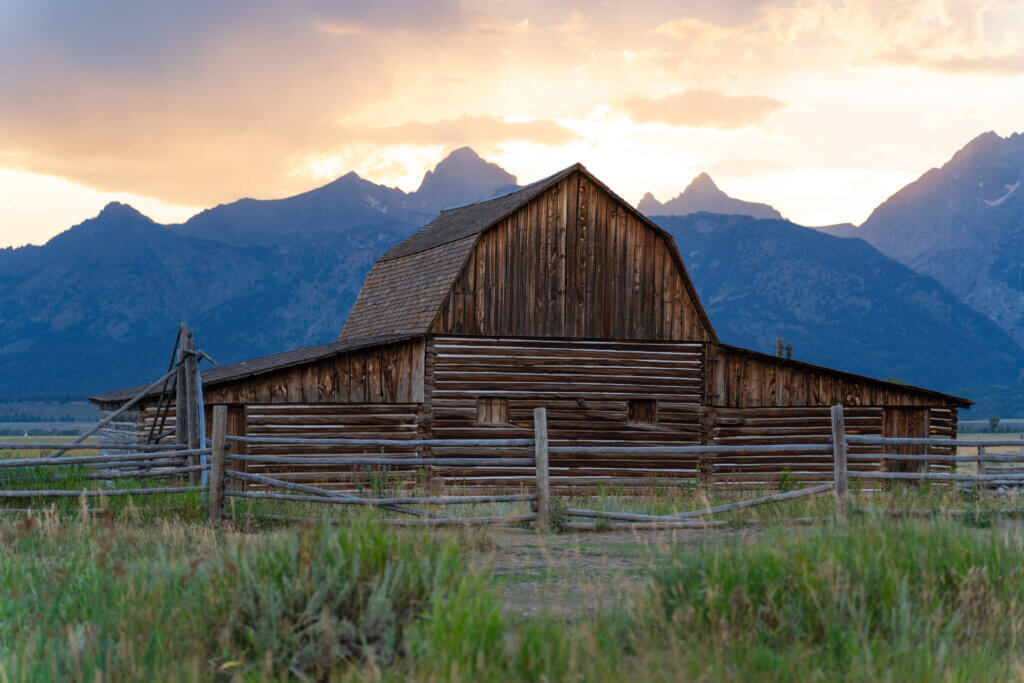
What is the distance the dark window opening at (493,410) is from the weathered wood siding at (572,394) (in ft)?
0.50

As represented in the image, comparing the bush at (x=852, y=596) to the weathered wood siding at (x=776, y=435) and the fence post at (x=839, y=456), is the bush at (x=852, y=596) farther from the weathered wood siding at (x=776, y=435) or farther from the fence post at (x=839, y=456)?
the weathered wood siding at (x=776, y=435)

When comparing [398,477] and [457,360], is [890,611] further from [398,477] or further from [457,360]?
[457,360]

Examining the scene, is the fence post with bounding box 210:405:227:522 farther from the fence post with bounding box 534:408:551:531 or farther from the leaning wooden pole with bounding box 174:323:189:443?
the leaning wooden pole with bounding box 174:323:189:443

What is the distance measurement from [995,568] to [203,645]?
5403 mm

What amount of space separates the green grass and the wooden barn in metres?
14.3

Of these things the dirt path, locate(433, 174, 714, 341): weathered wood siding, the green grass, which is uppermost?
locate(433, 174, 714, 341): weathered wood siding

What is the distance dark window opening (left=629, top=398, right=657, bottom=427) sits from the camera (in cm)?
2341

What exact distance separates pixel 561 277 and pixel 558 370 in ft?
7.07

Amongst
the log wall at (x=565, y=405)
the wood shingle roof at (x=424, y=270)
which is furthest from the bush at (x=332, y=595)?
the wood shingle roof at (x=424, y=270)

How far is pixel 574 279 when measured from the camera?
22750mm

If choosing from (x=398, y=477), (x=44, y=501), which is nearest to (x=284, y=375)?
(x=398, y=477)

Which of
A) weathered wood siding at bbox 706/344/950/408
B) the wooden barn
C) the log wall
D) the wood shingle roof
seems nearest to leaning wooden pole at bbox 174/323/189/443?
the wooden barn

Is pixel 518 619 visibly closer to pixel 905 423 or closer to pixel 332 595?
pixel 332 595

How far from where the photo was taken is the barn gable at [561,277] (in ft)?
72.8
